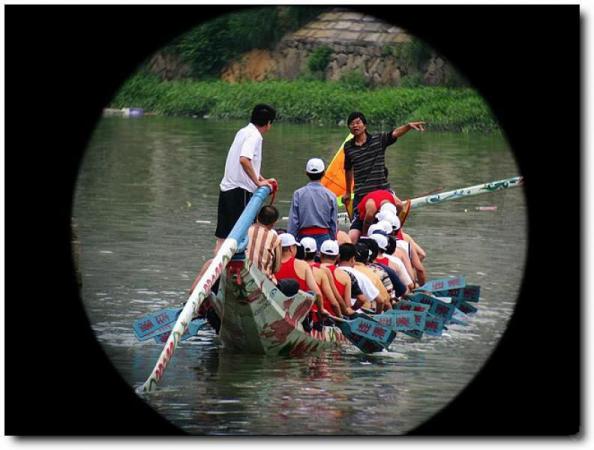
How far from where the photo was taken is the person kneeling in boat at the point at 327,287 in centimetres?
1245

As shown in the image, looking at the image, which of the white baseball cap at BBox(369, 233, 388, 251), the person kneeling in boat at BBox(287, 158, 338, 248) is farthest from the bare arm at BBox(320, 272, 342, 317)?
Answer: the white baseball cap at BBox(369, 233, 388, 251)

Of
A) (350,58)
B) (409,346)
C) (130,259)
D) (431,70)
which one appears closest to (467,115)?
(431,70)

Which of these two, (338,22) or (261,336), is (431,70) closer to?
(338,22)

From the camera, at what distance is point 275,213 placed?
38.8 ft

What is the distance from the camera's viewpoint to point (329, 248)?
41.3 feet

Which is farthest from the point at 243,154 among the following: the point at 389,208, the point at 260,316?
the point at 389,208

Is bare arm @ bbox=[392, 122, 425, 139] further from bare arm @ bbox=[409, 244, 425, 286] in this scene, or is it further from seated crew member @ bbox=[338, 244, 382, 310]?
seated crew member @ bbox=[338, 244, 382, 310]

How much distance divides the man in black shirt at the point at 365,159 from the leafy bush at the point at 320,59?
2921cm

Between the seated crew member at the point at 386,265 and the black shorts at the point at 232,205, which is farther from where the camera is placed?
the seated crew member at the point at 386,265

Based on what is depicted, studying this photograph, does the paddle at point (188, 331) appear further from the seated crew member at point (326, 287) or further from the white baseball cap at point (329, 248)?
the white baseball cap at point (329, 248)

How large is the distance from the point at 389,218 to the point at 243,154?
8.67 ft

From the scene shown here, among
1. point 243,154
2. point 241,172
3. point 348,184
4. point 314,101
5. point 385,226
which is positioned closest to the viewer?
point 243,154

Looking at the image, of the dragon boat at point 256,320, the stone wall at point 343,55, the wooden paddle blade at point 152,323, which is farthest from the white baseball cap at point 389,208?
the stone wall at point 343,55

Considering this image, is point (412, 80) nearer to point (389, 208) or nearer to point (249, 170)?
point (389, 208)
